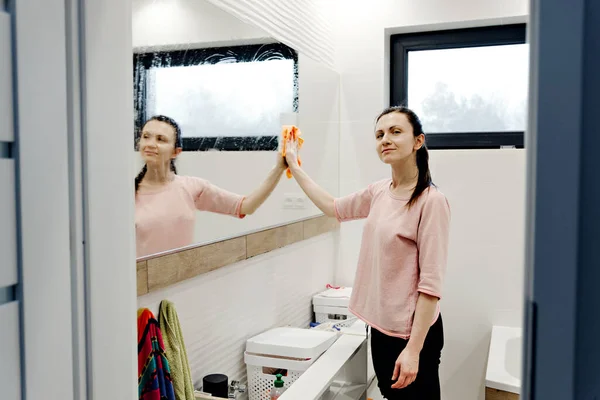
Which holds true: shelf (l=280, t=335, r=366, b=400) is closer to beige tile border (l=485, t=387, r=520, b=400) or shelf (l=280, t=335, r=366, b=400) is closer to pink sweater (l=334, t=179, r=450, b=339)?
pink sweater (l=334, t=179, r=450, b=339)

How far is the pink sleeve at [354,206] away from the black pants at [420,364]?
0.46 m

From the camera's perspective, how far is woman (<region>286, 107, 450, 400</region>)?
1.85 m

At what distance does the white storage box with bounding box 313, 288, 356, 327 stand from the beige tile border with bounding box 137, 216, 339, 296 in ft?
1.09

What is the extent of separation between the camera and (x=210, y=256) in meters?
1.69

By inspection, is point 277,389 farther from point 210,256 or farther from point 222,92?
point 222,92

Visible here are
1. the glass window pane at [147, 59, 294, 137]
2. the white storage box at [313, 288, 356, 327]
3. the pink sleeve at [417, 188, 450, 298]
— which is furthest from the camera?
the white storage box at [313, 288, 356, 327]

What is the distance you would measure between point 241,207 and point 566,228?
1576mm

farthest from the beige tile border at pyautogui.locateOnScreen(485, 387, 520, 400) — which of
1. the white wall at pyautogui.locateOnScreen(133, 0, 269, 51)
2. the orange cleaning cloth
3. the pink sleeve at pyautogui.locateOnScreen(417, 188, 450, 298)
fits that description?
the white wall at pyautogui.locateOnScreen(133, 0, 269, 51)

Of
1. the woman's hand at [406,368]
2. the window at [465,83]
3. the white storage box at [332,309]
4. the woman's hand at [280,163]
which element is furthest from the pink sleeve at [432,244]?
the window at [465,83]

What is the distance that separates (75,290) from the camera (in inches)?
28.4

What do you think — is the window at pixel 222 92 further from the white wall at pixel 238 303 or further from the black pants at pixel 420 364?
the black pants at pixel 420 364

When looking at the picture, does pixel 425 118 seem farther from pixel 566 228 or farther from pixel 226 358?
pixel 566 228

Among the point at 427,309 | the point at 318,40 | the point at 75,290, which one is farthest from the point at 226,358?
the point at 318,40

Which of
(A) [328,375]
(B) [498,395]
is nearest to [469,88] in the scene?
(B) [498,395]
